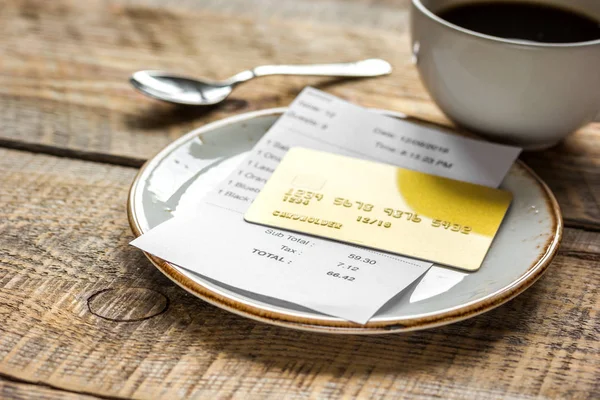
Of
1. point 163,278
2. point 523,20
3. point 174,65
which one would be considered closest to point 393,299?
point 163,278

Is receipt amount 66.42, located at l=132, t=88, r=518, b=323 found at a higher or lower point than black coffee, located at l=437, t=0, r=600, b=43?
lower

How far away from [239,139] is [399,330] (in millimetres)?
251

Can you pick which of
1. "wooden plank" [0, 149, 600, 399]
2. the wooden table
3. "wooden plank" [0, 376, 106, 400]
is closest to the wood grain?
the wooden table

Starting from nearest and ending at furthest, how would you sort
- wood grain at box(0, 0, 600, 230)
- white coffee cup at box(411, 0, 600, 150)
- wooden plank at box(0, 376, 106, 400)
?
wooden plank at box(0, 376, 106, 400) < white coffee cup at box(411, 0, 600, 150) < wood grain at box(0, 0, 600, 230)

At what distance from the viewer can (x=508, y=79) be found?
521 mm

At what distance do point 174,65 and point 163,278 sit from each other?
33 centimetres

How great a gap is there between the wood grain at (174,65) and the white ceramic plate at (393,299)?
69 mm

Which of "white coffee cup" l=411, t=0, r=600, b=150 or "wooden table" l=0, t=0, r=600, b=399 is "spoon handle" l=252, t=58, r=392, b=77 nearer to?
"wooden table" l=0, t=0, r=600, b=399

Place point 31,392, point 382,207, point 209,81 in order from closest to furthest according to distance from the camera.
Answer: point 31,392 → point 382,207 → point 209,81

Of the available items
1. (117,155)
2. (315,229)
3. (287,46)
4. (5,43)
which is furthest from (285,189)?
(5,43)

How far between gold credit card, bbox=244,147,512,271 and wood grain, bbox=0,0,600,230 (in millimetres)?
98

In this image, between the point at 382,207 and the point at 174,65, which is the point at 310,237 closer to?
the point at 382,207

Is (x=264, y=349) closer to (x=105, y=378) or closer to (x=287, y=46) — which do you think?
(x=105, y=378)

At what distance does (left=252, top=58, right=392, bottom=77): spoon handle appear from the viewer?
710mm
